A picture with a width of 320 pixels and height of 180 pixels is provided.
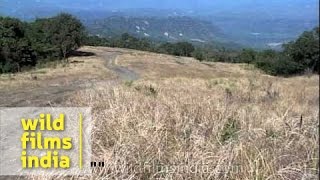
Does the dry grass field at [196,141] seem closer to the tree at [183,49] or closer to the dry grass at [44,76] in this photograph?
the dry grass at [44,76]

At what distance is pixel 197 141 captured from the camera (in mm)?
6004

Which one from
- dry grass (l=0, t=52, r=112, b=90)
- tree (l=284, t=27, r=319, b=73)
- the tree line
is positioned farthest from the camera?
the tree line

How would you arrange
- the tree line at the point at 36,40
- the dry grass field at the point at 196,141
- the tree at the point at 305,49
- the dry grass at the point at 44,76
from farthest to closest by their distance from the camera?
the tree line at the point at 36,40
the dry grass at the point at 44,76
the tree at the point at 305,49
the dry grass field at the point at 196,141

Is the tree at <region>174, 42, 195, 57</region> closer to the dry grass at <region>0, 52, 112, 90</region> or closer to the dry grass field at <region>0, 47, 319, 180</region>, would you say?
the dry grass at <region>0, 52, 112, 90</region>

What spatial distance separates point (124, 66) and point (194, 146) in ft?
121

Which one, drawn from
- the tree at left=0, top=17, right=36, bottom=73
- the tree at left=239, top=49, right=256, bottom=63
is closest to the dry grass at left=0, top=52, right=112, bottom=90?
the tree at left=0, top=17, right=36, bottom=73

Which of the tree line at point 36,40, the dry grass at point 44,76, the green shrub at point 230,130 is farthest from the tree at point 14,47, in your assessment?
the green shrub at point 230,130

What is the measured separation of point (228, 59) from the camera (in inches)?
2901

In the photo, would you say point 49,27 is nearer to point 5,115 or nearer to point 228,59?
point 228,59

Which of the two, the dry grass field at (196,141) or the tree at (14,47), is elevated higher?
the dry grass field at (196,141)

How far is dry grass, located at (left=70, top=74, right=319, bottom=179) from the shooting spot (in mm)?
5277

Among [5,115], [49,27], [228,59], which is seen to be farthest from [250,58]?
[5,115]

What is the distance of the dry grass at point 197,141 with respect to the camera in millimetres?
5277

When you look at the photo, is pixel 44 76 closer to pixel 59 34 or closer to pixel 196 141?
pixel 196 141
